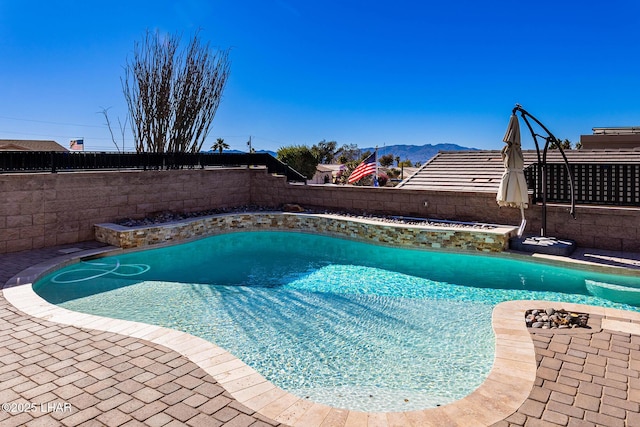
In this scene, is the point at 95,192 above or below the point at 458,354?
above

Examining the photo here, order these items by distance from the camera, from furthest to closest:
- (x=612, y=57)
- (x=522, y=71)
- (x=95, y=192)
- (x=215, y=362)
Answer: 1. (x=522, y=71)
2. (x=612, y=57)
3. (x=95, y=192)
4. (x=215, y=362)

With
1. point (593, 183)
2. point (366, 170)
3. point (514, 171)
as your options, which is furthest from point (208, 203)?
point (593, 183)

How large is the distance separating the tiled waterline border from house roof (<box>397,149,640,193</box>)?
8.88m

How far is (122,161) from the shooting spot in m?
11.7

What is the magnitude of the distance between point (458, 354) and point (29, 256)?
875cm

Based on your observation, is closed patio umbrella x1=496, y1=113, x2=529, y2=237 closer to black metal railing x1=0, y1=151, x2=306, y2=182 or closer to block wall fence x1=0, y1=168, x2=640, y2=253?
block wall fence x1=0, y1=168, x2=640, y2=253

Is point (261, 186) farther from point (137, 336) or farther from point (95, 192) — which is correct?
point (137, 336)

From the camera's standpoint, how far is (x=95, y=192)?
1049cm

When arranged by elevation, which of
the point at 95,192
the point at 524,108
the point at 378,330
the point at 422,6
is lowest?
the point at 378,330

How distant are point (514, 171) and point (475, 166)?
19.3 feet

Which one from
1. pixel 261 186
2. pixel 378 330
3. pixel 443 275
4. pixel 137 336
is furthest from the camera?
pixel 261 186

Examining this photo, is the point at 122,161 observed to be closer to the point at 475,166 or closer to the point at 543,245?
the point at 543,245

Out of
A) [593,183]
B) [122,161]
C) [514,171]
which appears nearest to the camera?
[514,171]

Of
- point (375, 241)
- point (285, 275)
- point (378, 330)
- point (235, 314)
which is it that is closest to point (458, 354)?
point (378, 330)
